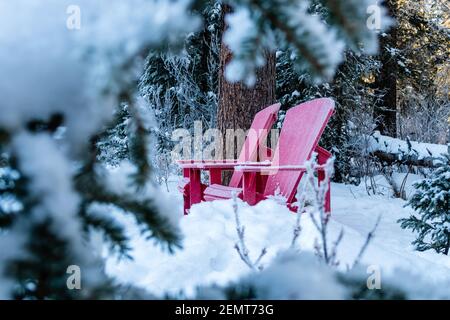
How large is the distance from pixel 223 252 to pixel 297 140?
60.7 inches

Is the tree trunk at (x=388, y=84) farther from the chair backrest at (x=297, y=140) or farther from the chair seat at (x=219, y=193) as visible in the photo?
the chair seat at (x=219, y=193)

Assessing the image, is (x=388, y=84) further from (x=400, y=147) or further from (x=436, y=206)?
(x=436, y=206)

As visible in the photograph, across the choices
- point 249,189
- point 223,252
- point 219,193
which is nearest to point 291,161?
point 249,189

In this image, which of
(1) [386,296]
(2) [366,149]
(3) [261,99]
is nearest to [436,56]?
(2) [366,149]

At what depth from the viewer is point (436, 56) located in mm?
9859

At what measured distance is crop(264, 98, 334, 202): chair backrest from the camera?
2.82 meters

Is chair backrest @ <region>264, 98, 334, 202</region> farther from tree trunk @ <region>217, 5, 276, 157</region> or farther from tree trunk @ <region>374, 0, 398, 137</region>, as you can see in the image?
tree trunk @ <region>374, 0, 398, 137</region>

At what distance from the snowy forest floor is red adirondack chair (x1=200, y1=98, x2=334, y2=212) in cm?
17

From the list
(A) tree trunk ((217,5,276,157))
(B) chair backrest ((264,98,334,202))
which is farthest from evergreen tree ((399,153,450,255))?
(A) tree trunk ((217,5,276,157))

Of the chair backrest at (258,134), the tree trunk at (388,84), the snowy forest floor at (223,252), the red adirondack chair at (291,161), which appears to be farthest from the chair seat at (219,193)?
the tree trunk at (388,84)

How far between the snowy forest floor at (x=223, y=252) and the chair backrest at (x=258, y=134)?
0.87 metres

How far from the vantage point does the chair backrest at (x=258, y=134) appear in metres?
3.49

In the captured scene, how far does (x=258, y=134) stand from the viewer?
366cm
